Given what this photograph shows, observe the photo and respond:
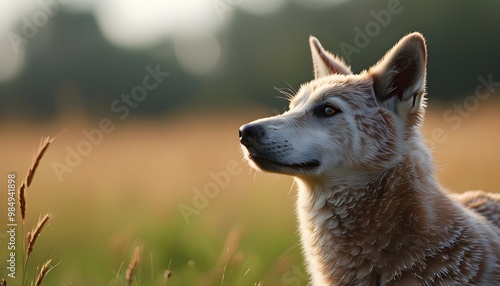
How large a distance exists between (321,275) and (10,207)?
6.64ft

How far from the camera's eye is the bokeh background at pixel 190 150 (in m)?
5.04

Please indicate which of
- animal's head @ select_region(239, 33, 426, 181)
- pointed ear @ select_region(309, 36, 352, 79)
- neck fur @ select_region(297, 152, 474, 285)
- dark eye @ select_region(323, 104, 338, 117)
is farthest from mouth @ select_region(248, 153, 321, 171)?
pointed ear @ select_region(309, 36, 352, 79)

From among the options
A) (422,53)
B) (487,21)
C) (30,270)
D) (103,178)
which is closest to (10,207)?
(30,270)

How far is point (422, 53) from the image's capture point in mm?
3645

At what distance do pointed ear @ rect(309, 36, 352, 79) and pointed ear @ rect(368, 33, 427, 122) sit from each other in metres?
0.48

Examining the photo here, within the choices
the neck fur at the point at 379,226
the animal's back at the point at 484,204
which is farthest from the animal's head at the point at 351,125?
the animal's back at the point at 484,204

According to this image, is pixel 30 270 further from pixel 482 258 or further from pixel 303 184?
pixel 482 258

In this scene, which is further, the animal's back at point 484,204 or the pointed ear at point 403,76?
the animal's back at point 484,204

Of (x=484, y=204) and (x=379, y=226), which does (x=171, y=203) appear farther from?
(x=379, y=226)

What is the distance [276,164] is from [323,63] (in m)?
1.19

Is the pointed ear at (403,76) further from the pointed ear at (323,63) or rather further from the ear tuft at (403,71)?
the pointed ear at (323,63)

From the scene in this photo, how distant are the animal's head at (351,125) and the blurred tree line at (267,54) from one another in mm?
13318

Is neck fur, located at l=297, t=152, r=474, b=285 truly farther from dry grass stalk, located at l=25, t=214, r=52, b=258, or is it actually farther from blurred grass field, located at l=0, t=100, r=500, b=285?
dry grass stalk, located at l=25, t=214, r=52, b=258

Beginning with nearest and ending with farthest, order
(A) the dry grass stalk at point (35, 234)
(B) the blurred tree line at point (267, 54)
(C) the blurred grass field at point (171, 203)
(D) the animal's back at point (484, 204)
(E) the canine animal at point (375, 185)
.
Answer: (A) the dry grass stalk at point (35, 234) → (E) the canine animal at point (375, 185) → (D) the animal's back at point (484, 204) → (C) the blurred grass field at point (171, 203) → (B) the blurred tree line at point (267, 54)
